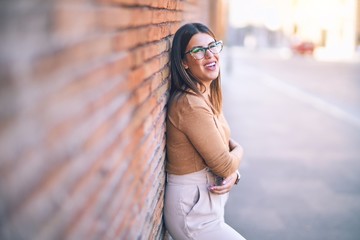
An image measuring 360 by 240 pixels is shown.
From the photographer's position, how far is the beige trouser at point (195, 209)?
2.80 meters

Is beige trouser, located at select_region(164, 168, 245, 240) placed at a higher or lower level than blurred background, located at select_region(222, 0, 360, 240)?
higher

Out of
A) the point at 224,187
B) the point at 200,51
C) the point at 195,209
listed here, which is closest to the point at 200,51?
the point at 200,51

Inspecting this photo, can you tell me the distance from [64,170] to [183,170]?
179cm

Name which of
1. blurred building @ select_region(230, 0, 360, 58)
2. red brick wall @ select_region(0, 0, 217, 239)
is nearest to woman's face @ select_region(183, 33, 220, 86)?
red brick wall @ select_region(0, 0, 217, 239)

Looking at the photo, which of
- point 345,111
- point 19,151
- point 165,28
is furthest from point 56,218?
point 345,111

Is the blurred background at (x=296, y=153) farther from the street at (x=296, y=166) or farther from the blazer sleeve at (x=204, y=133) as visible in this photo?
the blazer sleeve at (x=204, y=133)

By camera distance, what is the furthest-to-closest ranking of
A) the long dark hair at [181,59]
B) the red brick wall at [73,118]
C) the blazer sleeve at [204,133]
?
1. the long dark hair at [181,59]
2. the blazer sleeve at [204,133]
3. the red brick wall at [73,118]

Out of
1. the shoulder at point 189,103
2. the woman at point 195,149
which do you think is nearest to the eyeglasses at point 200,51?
the woman at point 195,149

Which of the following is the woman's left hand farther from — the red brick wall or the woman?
the red brick wall

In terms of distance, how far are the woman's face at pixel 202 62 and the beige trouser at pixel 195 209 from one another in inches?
24.8

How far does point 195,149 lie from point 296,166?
4.16m

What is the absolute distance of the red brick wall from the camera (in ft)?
3.04

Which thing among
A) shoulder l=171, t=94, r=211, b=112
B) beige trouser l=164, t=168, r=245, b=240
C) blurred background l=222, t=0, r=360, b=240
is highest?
shoulder l=171, t=94, r=211, b=112

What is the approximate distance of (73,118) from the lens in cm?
121
